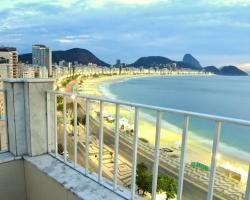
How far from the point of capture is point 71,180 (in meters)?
2.07

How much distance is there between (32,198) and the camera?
8.05ft

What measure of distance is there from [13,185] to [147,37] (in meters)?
151

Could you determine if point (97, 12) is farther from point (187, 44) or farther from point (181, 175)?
point (187, 44)

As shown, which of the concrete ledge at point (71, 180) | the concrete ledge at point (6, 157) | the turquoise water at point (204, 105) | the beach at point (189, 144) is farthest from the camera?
the turquoise water at point (204, 105)

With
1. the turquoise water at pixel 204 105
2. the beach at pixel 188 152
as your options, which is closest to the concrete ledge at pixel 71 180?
the beach at pixel 188 152

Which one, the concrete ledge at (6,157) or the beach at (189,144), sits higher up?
the concrete ledge at (6,157)

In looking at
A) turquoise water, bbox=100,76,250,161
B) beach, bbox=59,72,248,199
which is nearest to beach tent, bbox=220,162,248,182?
beach, bbox=59,72,248,199

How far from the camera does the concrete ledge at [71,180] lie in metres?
1.84

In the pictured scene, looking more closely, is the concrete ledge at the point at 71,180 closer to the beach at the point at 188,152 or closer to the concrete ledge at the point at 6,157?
the concrete ledge at the point at 6,157

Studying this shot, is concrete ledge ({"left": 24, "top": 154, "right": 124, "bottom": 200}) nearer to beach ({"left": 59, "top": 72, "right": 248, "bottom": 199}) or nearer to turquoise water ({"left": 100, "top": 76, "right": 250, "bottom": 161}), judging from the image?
beach ({"left": 59, "top": 72, "right": 248, "bottom": 199})

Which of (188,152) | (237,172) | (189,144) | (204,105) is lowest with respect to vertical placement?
(204,105)

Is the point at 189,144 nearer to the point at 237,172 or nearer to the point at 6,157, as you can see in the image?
the point at 6,157

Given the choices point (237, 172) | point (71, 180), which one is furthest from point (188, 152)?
point (71, 180)

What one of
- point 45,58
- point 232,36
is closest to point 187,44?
point 232,36
